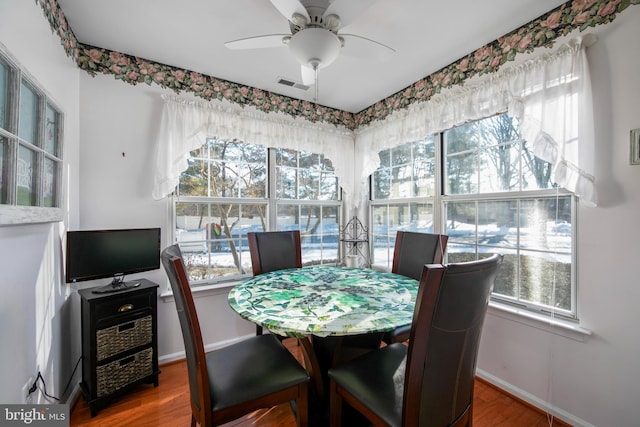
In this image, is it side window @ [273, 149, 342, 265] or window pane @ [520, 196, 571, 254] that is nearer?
window pane @ [520, 196, 571, 254]

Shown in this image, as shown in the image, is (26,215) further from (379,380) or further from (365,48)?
(365,48)

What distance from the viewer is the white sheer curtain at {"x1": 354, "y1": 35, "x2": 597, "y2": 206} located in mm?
1552

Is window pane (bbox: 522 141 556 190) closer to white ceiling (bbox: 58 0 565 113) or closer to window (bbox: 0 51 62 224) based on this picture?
white ceiling (bbox: 58 0 565 113)

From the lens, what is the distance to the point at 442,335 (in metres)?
0.92

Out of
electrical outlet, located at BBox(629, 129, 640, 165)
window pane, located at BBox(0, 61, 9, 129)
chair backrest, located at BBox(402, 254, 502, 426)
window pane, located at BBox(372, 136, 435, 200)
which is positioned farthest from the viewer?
window pane, located at BBox(372, 136, 435, 200)

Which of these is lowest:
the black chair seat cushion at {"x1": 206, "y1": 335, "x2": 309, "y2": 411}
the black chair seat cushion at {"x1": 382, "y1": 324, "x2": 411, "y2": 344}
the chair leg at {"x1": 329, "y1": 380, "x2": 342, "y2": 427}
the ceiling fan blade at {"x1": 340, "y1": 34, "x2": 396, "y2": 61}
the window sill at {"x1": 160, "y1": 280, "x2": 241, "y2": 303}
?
the chair leg at {"x1": 329, "y1": 380, "x2": 342, "y2": 427}

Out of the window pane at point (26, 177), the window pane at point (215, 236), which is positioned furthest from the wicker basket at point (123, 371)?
the window pane at point (26, 177)

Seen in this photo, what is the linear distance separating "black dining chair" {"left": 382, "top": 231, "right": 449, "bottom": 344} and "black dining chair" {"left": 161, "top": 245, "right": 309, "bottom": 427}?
81cm

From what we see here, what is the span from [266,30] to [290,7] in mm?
650

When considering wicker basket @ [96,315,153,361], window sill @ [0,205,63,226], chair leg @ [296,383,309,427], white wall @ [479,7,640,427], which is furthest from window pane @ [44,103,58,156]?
white wall @ [479,7,640,427]

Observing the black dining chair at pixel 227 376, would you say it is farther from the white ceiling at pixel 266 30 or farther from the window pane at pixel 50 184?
the white ceiling at pixel 266 30

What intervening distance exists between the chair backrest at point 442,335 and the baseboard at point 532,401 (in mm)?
1256

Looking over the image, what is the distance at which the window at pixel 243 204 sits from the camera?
2516 mm

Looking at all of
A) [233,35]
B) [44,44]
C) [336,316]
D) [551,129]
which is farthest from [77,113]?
[551,129]
